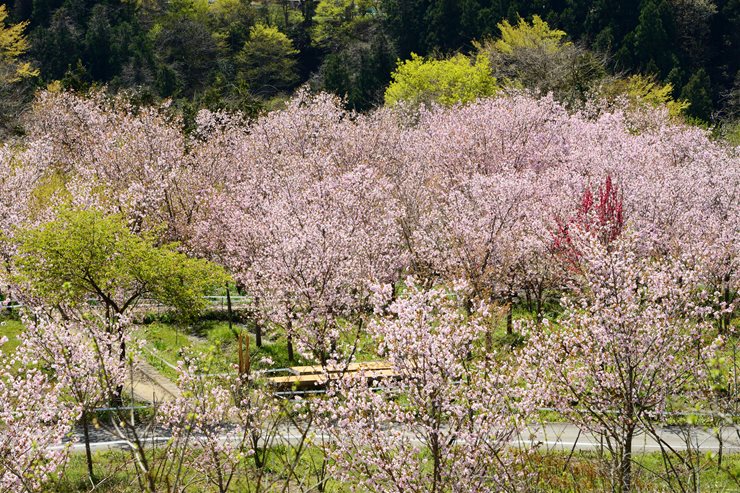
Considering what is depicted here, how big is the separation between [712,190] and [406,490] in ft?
84.4

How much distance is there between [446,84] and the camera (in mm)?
51688

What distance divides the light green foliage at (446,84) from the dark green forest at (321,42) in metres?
Answer: 11.3

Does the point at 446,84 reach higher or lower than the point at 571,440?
higher

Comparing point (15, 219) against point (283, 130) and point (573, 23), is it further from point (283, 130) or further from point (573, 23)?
point (573, 23)

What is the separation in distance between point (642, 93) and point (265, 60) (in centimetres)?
4111

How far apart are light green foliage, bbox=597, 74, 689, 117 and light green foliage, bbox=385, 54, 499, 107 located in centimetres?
787

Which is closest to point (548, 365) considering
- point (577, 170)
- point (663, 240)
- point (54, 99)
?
point (663, 240)

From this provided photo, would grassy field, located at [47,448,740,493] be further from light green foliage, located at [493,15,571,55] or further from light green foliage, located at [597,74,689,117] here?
light green foliage, located at [493,15,571,55]

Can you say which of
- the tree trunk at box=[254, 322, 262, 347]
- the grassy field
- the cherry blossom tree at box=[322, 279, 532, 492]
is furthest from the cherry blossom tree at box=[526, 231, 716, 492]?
the tree trunk at box=[254, 322, 262, 347]

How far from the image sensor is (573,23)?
69625 mm

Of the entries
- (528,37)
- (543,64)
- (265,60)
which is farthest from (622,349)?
(265,60)

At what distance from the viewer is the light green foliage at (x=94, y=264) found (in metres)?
21.4

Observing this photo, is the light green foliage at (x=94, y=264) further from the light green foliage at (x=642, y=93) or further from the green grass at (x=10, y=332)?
the light green foliage at (x=642, y=93)

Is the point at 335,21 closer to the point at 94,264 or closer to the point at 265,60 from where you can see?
the point at 265,60
